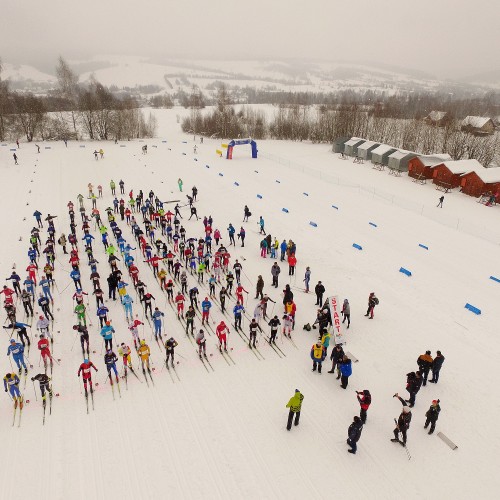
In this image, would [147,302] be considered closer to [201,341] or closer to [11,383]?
[201,341]

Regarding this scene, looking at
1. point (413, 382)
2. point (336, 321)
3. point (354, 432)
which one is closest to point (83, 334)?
point (336, 321)

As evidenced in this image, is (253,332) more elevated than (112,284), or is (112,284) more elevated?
(112,284)

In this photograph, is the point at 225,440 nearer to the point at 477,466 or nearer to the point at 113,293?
the point at 477,466

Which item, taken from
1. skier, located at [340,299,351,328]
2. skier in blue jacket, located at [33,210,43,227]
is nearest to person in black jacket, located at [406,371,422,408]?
skier, located at [340,299,351,328]

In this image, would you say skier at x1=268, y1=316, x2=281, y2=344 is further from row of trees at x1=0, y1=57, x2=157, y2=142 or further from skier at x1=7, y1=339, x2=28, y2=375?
row of trees at x1=0, y1=57, x2=157, y2=142

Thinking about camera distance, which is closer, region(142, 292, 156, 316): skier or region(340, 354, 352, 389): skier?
region(340, 354, 352, 389): skier

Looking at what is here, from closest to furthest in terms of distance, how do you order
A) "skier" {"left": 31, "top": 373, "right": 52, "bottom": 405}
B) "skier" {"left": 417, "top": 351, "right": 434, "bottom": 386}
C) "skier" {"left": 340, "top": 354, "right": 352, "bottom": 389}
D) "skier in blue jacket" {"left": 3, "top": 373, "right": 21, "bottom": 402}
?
"skier in blue jacket" {"left": 3, "top": 373, "right": 21, "bottom": 402} → "skier" {"left": 31, "top": 373, "right": 52, "bottom": 405} → "skier" {"left": 340, "top": 354, "right": 352, "bottom": 389} → "skier" {"left": 417, "top": 351, "right": 434, "bottom": 386}

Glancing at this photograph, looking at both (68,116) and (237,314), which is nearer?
(237,314)
